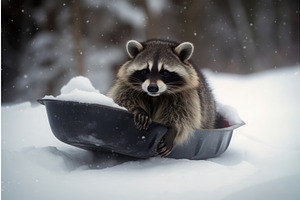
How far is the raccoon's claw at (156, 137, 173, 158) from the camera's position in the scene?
1933 mm

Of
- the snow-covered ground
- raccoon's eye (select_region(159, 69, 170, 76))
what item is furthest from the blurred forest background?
raccoon's eye (select_region(159, 69, 170, 76))

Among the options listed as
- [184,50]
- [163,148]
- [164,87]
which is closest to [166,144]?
[163,148]

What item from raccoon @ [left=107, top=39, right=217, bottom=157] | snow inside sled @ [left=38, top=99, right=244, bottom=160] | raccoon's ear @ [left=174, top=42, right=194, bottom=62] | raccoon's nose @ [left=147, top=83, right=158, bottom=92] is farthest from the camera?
raccoon's ear @ [left=174, top=42, right=194, bottom=62]

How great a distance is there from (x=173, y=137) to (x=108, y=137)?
1.14 feet

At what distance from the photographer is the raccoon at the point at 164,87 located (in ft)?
6.64

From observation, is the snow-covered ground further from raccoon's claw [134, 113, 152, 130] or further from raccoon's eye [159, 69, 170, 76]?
raccoon's eye [159, 69, 170, 76]

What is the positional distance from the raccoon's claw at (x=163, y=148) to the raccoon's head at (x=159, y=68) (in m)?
0.26

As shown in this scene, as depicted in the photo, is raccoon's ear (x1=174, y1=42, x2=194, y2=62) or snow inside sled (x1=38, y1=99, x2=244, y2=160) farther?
raccoon's ear (x1=174, y1=42, x2=194, y2=62)

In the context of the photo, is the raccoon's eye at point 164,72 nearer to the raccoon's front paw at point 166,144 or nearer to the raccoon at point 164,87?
the raccoon at point 164,87

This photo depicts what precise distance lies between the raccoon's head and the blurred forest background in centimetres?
216

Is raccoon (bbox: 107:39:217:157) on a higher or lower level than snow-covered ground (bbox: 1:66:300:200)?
higher

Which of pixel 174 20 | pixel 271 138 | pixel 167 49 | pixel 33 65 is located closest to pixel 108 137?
pixel 167 49

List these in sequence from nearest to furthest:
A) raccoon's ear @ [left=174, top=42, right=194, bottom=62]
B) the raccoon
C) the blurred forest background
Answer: the raccoon
raccoon's ear @ [left=174, top=42, right=194, bottom=62]
the blurred forest background

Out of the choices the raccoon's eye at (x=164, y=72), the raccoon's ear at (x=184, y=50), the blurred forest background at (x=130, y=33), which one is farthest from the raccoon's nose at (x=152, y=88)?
the blurred forest background at (x=130, y=33)
